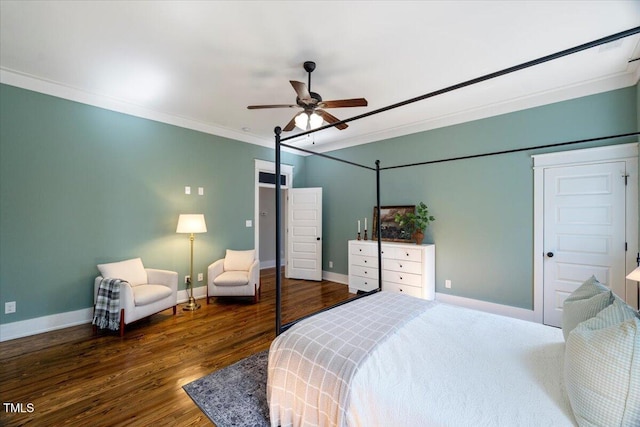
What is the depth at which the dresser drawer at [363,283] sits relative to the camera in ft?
14.3

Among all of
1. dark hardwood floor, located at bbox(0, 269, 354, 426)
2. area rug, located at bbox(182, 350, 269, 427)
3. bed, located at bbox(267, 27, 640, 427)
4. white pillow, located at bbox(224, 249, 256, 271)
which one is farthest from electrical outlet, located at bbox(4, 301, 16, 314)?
bed, located at bbox(267, 27, 640, 427)

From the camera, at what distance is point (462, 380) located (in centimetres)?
115

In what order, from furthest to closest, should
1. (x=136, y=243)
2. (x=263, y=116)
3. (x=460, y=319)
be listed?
(x=263, y=116)
(x=136, y=243)
(x=460, y=319)

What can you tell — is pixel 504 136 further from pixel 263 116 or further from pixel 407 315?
pixel 263 116

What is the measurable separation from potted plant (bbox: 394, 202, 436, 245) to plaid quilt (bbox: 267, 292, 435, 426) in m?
2.31

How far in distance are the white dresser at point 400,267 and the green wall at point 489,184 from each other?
32 cm

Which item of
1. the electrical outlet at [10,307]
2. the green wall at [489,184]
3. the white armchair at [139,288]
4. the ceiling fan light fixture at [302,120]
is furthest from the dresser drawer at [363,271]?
the electrical outlet at [10,307]

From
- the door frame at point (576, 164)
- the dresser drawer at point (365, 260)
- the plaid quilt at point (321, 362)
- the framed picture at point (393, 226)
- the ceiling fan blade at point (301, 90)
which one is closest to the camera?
the plaid quilt at point (321, 362)

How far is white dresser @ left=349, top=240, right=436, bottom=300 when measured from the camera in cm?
378

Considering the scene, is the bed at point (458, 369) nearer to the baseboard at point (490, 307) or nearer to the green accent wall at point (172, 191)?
the baseboard at point (490, 307)

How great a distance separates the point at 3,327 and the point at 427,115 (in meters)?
5.77

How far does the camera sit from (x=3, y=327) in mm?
2809

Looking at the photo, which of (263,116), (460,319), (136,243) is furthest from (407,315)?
(136,243)

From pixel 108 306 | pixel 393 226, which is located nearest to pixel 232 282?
pixel 108 306
